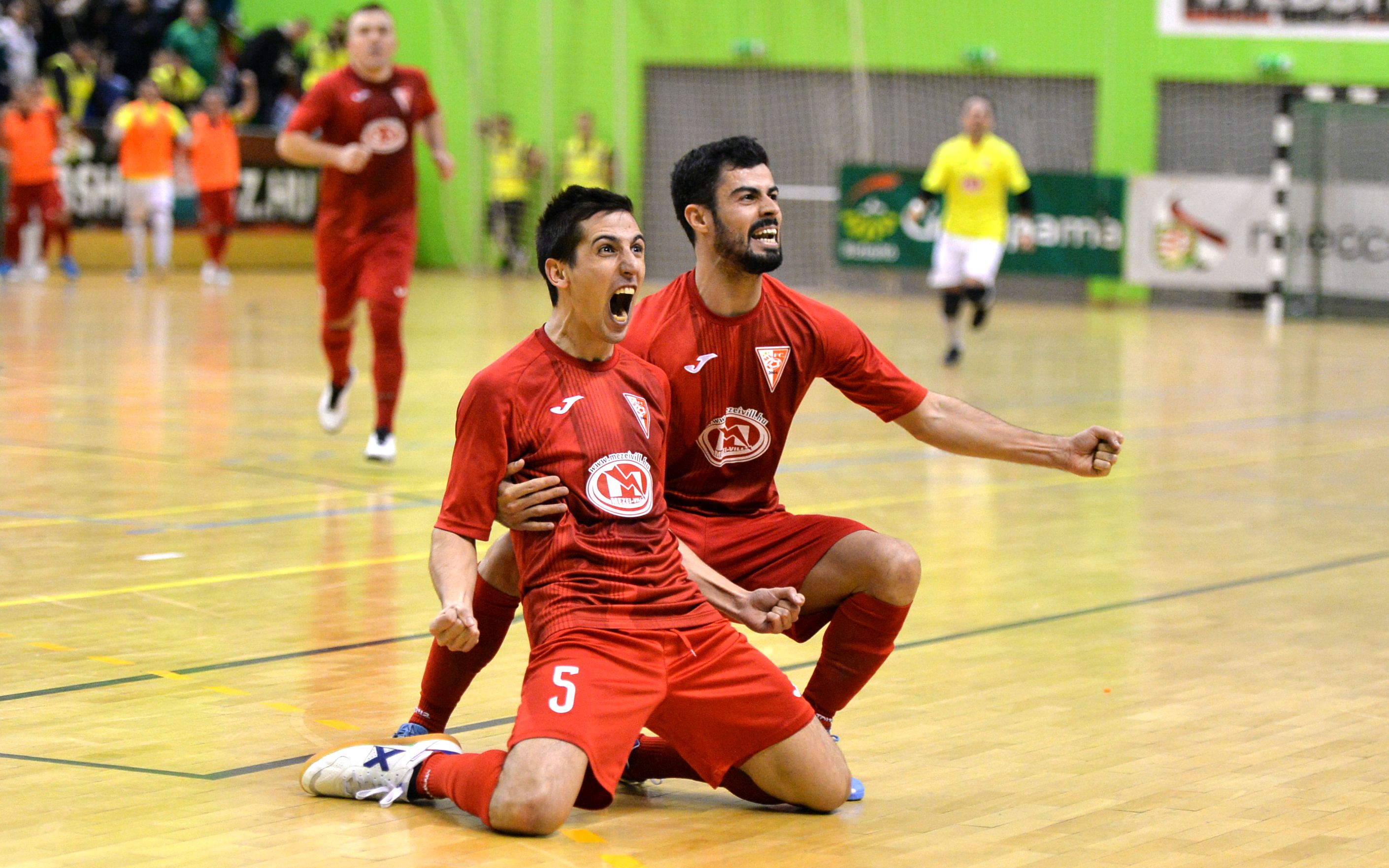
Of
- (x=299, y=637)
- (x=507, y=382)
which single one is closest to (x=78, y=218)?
(x=299, y=637)

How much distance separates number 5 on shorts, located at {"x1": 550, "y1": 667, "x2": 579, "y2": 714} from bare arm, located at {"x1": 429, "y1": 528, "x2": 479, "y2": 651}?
0.20m

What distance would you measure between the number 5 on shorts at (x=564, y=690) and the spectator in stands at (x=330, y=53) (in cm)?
2401

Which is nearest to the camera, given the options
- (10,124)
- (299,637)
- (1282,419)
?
(299,637)

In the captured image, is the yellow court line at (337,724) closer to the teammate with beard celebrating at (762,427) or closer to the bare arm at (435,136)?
the teammate with beard celebrating at (762,427)

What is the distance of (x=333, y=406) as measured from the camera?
10.5 meters

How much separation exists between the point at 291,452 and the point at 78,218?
1709 cm

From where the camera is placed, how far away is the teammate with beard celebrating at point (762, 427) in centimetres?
480

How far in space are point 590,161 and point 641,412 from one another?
23.7 metres

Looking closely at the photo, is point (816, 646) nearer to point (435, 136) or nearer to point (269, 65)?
point (435, 136)

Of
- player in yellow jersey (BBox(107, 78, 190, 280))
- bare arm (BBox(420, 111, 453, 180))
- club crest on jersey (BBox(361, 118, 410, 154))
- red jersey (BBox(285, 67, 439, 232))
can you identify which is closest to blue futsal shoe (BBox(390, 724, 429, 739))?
red jersey (BBox(285, 67, 439, 232))

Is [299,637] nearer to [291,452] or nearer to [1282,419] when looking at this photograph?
[291,452]

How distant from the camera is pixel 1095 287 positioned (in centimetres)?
2523

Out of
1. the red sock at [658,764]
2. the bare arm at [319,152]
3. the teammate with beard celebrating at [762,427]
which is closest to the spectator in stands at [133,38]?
the bare arm at [319,152]

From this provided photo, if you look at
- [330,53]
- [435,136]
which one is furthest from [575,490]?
[330,53]
